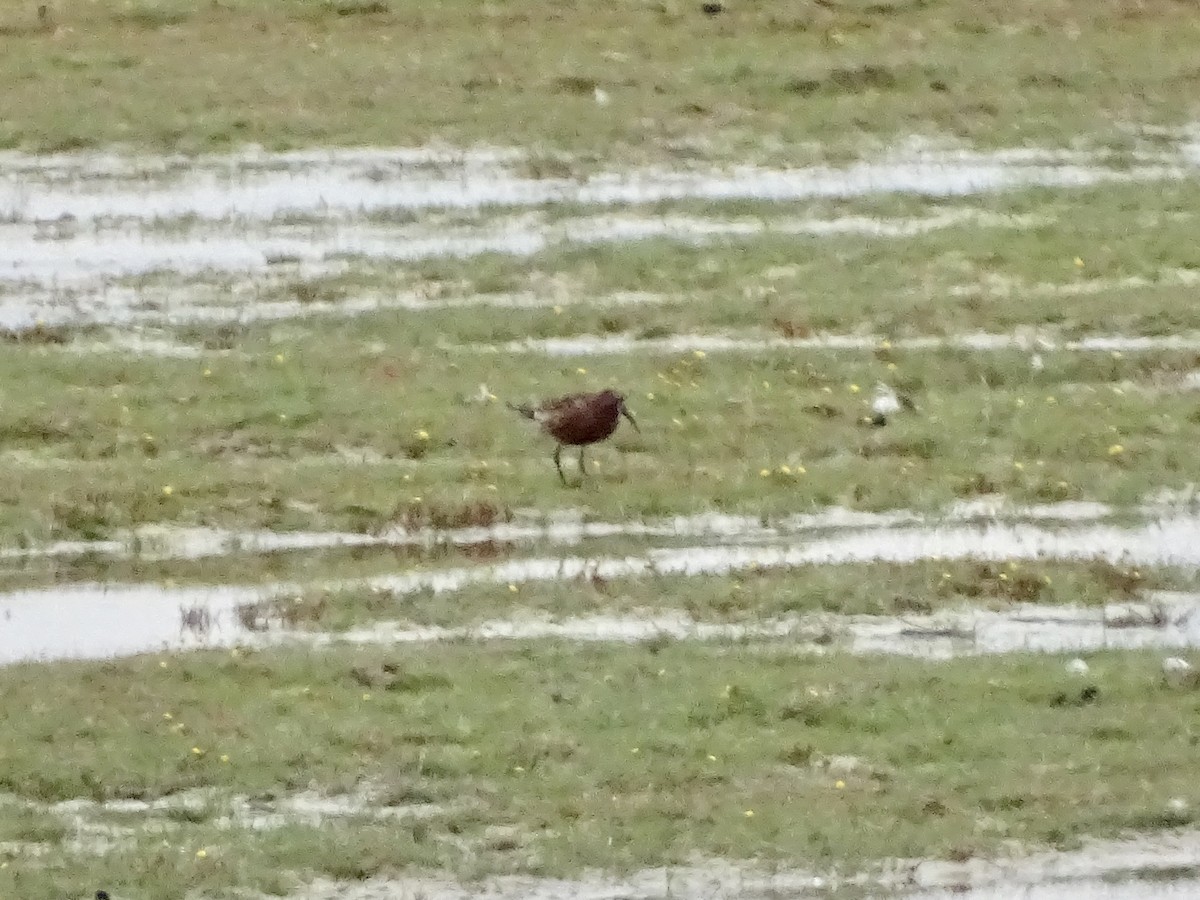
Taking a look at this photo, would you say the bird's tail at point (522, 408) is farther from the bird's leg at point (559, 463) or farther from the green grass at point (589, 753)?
the green grass at point (589, 753)

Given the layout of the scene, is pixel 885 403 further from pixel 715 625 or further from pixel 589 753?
pixel 589 753

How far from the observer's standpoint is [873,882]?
3410 mm

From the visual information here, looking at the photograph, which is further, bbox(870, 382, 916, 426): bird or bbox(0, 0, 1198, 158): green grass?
bbox(0, 0, 1198, 158): green grass

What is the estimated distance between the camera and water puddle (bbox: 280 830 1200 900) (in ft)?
11.2

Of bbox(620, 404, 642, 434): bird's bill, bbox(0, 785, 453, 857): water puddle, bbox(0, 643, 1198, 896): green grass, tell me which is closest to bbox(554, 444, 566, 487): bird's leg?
bbox(620, 404, 642, 434): bird's bill

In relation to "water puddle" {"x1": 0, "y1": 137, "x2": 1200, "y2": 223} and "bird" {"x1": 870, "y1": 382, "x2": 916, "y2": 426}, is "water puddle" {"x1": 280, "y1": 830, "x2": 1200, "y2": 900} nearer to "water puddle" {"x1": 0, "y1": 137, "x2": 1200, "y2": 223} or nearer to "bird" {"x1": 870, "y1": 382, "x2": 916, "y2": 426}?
"bird" {"x1": 870, "y1": 382, "x2": 916, "y2": 426}

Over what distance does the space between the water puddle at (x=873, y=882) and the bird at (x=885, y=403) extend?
146 centimetres

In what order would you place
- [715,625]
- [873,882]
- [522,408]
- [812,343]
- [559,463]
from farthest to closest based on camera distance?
[812,343], [522,408], [559,463], [715,625], [873,882]

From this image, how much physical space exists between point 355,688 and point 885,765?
1450 mm

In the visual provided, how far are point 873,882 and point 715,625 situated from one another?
838mm

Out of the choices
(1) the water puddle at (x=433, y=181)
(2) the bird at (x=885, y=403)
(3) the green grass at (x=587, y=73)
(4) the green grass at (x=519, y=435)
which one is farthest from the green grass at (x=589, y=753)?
(3) the green grass at (x=587, y=73)

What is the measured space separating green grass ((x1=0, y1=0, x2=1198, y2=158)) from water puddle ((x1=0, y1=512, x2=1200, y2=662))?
5.72ft

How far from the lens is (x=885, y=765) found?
3582mm

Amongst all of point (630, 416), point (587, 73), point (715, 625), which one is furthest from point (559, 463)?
point (587, 73)
